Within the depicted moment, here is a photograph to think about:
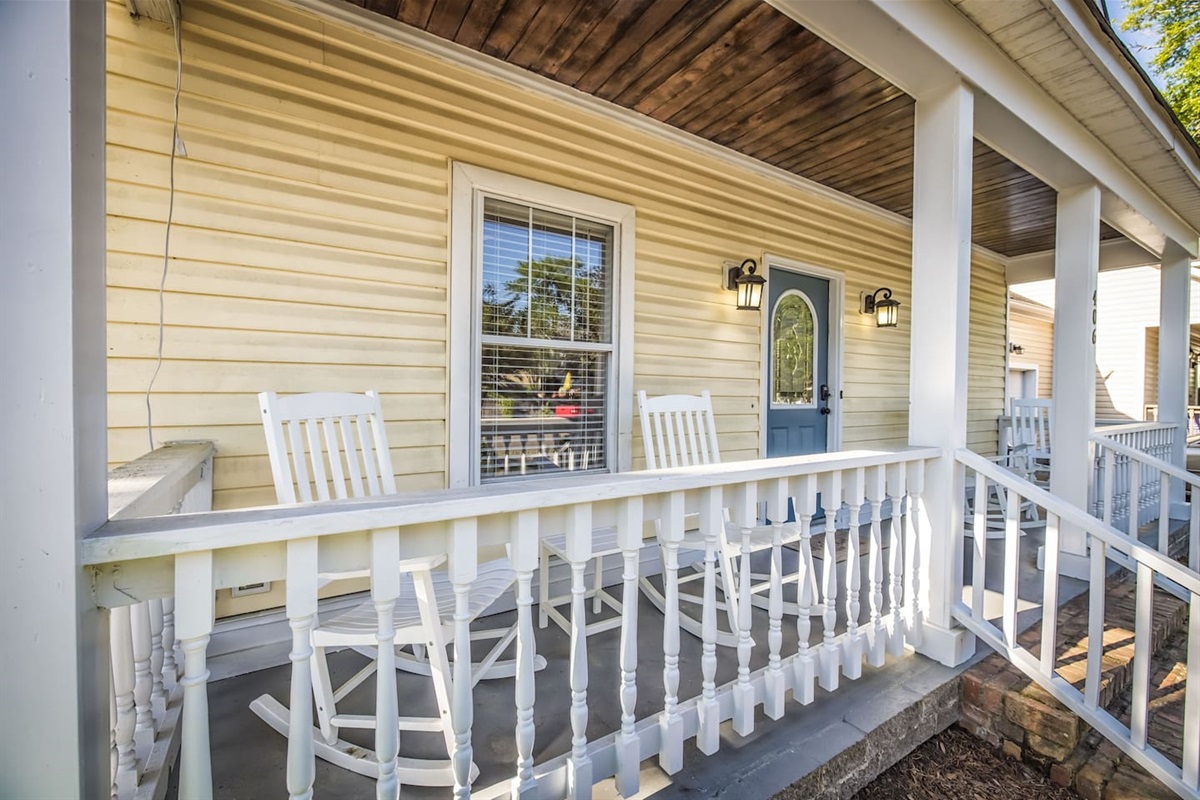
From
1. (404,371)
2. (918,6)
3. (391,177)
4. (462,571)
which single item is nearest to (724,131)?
(918,6)

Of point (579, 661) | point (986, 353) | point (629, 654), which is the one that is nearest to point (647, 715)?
point (629, 654)

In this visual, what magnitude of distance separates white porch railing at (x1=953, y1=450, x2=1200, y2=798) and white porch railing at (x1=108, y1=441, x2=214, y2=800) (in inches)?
100

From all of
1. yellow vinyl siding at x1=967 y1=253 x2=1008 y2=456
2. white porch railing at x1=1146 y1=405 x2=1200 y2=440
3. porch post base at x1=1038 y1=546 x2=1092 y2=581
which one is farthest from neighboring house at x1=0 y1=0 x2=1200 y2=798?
white porch railing at x1=1146 y1=405 x2=1200 y2=440

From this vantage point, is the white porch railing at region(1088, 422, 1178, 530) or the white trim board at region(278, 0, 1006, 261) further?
the white porch railing at region(1088, 422, 1178, 530)

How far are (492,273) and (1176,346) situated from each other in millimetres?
5847

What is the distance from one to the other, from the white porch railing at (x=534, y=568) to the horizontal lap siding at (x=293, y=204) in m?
1.37

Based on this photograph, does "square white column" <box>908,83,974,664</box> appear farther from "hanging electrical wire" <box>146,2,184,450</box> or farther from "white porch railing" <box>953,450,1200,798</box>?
"hanging electrical wire" <box>146,2,184,450</box>

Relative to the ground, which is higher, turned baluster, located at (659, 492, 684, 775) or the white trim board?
the white trim board

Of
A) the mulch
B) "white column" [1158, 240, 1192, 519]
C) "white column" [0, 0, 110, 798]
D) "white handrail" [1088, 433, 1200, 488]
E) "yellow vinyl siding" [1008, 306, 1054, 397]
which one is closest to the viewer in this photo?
"white column" [0, 0, 110, 798]

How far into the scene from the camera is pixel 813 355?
416 cm

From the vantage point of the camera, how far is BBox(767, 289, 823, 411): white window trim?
3.85 m

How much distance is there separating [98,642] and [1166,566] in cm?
268

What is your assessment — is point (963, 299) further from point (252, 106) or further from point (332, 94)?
point (252, 106)

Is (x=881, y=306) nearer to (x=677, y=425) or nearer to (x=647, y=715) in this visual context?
(x=677, y=425)
